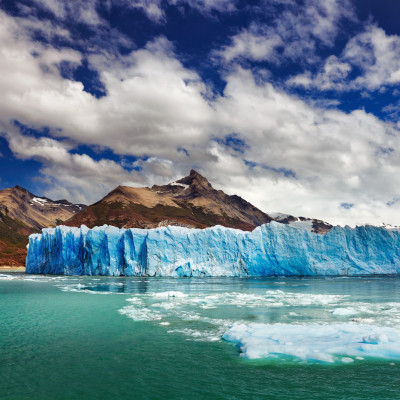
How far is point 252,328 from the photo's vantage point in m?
11.8

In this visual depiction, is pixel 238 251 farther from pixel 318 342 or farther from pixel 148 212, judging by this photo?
pixel 148 212

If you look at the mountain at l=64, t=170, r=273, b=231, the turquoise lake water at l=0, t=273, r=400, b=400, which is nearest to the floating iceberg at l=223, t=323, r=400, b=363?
the turquoise lake water at l=0, t=273, r=400, b=400

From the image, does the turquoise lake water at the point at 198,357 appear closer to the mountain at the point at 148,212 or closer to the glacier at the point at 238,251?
the glacier at the point at 238,251

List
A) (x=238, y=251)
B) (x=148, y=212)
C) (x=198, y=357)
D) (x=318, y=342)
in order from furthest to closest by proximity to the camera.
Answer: (x=148, y=212)
(x=238, y=251)
(x=318, y=342)
(x=198, y=357)

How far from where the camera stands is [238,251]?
53406mm

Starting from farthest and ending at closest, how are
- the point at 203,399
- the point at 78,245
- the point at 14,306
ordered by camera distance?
1. the point at 78,245
2. the point at 14,306
3. the point at 203,399

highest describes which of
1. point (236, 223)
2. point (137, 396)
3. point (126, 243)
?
point (236, 223)

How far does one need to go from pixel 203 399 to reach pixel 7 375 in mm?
4675

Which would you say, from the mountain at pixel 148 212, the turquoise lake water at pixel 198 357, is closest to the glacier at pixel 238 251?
the turquoise lake water at pixel 198 357

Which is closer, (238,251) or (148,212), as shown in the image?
(238,251)

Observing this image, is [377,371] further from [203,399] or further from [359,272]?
[359,272]

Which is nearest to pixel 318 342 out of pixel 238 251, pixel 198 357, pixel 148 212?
pixel 198 357

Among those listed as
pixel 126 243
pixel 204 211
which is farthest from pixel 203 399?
pixel 204 211

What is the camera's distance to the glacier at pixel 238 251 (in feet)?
172
